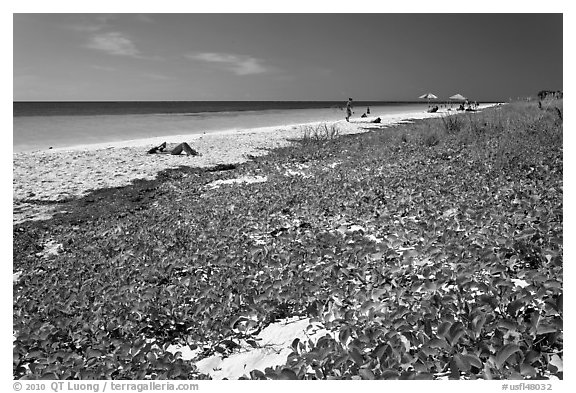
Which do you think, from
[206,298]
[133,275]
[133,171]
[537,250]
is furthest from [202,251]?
[133,171]

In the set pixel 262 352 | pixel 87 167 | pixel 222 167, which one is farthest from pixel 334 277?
pixel 87 167

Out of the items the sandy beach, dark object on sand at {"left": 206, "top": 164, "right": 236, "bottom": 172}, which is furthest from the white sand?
dark object on sand at {"left": 206, "top": 164, "right": 236, "bottom": 172}

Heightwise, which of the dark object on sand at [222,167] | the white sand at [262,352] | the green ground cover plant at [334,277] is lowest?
the white sand at [262,352]

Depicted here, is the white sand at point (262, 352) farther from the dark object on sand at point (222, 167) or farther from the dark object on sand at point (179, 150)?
the dark object on sand at point (179, 150)

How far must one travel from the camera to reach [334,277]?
16.8 feet

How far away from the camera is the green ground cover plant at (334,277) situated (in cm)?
354

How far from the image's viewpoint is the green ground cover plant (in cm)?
354

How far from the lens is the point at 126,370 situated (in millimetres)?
4066

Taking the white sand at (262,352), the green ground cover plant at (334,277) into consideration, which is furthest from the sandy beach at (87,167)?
the white sand at (262,352)

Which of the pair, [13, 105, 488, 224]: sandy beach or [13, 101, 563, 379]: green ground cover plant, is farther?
[13, 105, 488, 224]: sandy beach

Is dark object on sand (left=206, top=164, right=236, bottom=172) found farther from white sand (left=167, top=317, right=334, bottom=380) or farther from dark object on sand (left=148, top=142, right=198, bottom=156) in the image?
white sand (left=167, top=317, right=334, bottom=380)

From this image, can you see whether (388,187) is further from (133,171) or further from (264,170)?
(133,171)

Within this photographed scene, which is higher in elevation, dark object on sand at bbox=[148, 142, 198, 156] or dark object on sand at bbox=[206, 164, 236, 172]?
dark object on sand at bbox=[148, 142, 198, 156]
